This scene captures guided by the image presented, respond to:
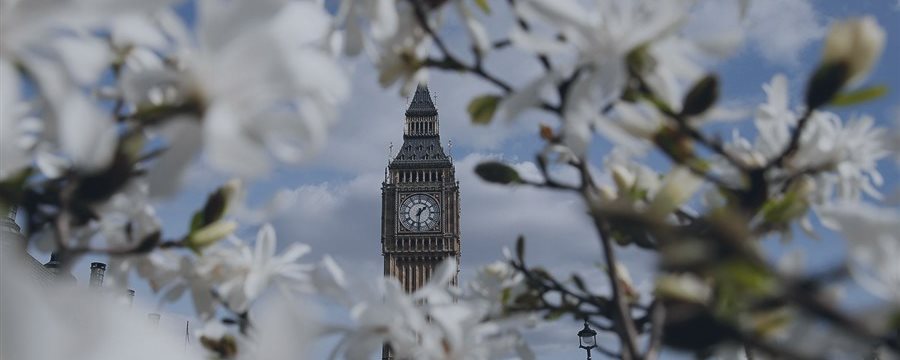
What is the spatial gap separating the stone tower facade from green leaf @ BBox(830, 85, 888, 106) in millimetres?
18785

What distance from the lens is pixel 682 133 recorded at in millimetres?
335

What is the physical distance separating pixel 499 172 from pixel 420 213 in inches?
752

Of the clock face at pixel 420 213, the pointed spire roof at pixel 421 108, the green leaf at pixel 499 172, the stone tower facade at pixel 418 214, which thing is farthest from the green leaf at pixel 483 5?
the pointed spire roof at pixel 421 108

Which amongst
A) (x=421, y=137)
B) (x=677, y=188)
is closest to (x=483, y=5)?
(x=677, y=188)

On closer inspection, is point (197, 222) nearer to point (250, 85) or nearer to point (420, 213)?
point (250, 85)

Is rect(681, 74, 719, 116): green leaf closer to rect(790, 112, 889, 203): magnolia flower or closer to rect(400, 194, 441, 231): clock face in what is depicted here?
rect(790, 112, 889, 203): magnolia flower

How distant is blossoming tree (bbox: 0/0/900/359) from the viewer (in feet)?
0.57

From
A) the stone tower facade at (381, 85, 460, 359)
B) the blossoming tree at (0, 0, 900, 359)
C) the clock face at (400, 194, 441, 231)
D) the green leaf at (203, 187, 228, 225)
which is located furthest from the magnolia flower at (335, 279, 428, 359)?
the clock face at (400, 194, 441, 231)

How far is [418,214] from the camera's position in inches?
770

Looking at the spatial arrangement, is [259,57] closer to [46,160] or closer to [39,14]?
[39,14]

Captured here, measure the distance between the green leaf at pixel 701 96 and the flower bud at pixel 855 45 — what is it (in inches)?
1.7

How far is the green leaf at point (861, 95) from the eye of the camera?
0.32 metres

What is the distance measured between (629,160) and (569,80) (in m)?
0.20

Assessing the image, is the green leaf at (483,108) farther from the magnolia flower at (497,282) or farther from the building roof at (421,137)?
the building roof at (421,137)
